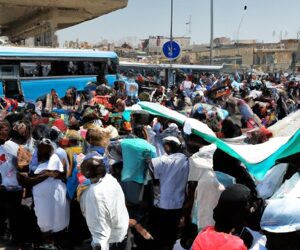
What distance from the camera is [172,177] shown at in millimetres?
4258

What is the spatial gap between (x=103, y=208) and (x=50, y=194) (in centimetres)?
122

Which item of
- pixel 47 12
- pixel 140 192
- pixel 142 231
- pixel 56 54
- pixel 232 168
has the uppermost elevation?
pixel 47 12

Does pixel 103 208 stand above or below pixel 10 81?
below

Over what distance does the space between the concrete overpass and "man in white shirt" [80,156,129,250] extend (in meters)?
31.2

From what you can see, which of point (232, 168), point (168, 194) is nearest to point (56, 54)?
point (168, 194)

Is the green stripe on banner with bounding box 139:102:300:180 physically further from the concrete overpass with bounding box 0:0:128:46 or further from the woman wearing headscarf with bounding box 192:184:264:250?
the concrete overpass with bounding box 0:0:128:46

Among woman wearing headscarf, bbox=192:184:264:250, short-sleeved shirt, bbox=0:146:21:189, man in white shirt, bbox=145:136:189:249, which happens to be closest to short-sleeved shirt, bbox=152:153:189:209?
man in white shirt, bbox=145:136:189:249

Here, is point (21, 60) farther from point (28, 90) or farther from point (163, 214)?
point (163, 214)

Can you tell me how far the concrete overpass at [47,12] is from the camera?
3456cm

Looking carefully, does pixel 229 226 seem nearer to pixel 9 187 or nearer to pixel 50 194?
pixel 50 194

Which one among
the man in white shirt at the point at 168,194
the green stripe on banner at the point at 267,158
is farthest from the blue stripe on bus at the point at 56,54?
the green stripe on banner at the point at 267,158

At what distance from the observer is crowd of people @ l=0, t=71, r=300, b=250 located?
2.64 metres

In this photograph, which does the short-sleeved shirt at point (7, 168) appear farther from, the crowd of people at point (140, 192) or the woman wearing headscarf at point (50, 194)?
the woman wearing headscarf at point (50, 194)

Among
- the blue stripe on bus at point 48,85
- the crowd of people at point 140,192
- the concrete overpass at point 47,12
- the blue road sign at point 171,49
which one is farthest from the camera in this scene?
the concrete overpass at point 47,12
